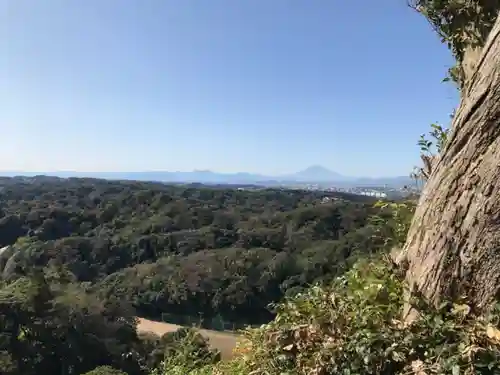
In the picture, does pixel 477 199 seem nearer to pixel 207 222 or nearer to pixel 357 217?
pixel 357 217

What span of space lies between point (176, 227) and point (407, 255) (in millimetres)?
46700

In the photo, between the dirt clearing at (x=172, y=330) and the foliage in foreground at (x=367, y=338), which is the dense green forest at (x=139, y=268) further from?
the dirt clearing at (x=172, y=330)

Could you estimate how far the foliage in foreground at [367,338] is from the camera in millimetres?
2287

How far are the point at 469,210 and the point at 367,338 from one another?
873 millimetres

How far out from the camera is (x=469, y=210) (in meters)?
2.61

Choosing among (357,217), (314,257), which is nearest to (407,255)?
(314,257)

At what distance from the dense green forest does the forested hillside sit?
9 cm

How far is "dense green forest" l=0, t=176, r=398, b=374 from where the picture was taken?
20.4m

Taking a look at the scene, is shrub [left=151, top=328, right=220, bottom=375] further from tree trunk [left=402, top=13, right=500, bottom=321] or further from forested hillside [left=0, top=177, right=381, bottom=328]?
forested hillside [left=0, top=177, right=381, bottom=328]

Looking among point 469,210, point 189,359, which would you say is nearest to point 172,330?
point 189,359

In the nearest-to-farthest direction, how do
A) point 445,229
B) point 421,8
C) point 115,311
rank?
point 445,229 → point 421,8 → point 115,311

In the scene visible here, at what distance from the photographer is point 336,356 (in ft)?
8.13

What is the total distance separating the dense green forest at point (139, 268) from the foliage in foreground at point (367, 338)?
1.33 meters


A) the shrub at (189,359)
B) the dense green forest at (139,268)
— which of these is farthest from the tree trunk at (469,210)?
the shrub at (189,359)
